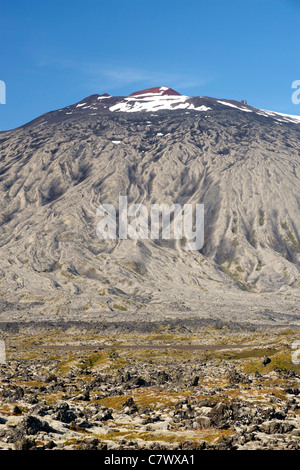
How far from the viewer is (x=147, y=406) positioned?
164 feet

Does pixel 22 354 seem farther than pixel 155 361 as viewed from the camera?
Yes

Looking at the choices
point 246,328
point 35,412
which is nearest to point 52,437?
point 35,412

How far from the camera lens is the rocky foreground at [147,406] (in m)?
35.6

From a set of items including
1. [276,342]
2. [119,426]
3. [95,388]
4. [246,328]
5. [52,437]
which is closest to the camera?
[52,437]

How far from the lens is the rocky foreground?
3559 centimetres

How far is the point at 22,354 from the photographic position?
116688mm

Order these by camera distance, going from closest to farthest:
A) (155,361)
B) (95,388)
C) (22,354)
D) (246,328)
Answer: (95,388), (155,361), (22,354), (246,328)
